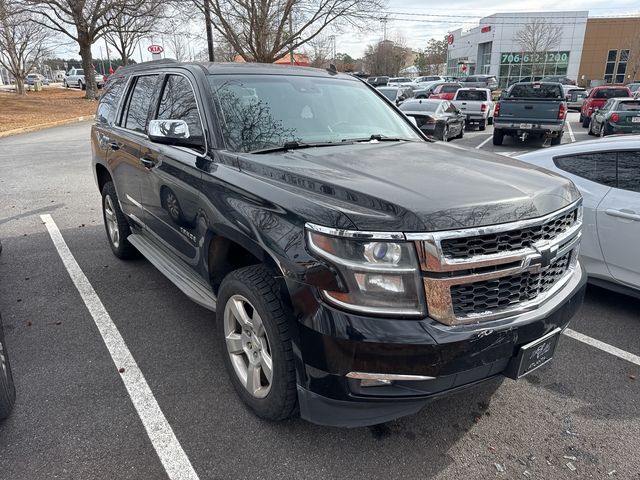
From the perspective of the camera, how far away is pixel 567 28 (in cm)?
6025

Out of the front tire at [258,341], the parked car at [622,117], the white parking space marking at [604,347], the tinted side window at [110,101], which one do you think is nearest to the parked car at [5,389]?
the front tire at [258,341]

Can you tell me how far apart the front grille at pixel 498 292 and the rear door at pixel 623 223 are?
72.1 inches

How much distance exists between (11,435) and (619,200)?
4.61 m

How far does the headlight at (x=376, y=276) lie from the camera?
6.86ft

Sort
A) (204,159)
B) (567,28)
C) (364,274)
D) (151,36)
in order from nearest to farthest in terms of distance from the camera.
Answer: (364,274), (204,159), (151,36), (567,28)

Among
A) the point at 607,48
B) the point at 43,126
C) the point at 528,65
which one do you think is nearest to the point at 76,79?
the point at 43,126

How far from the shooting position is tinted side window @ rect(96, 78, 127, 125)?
4.91 m

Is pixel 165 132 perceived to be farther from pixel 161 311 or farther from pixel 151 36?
pixel 151 36

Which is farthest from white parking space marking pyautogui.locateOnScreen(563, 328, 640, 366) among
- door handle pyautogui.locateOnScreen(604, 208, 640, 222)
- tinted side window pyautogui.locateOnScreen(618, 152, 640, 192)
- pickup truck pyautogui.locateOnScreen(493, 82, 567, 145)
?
pickup truck pyautogui.locateOnScreen(493, 82, 567, 145)

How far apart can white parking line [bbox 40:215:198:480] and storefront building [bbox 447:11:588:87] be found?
62199 mm

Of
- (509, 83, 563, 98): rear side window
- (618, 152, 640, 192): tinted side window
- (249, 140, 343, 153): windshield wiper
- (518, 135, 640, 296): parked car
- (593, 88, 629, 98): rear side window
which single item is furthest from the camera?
(593, 88, 629, 98): rear side window

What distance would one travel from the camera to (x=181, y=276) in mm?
3574

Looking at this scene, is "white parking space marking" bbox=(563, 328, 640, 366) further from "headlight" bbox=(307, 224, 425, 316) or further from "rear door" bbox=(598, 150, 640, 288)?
"headlight" bbox=(307, 224, 425, 316)

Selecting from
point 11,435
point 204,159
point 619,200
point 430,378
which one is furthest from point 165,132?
point 619,200
